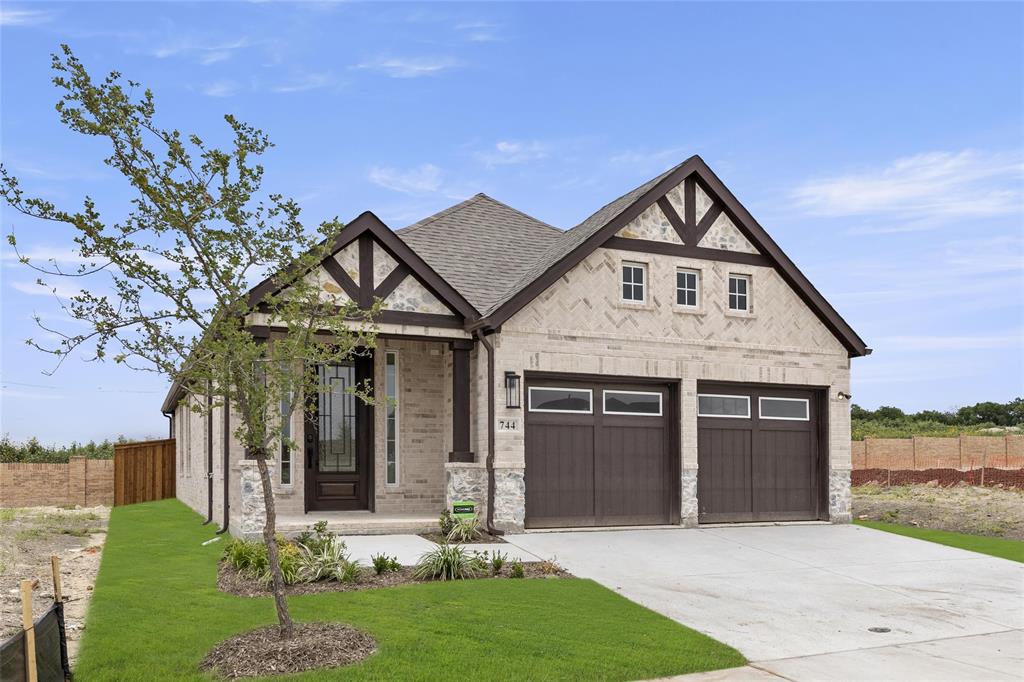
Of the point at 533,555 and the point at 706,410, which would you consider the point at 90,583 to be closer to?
the point at 533,555

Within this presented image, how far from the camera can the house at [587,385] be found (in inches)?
594

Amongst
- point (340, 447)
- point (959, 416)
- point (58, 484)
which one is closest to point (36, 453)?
point (58, 484)

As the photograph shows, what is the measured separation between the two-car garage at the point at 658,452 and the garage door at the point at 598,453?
0.06 ft

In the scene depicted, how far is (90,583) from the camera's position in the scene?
37.9ft

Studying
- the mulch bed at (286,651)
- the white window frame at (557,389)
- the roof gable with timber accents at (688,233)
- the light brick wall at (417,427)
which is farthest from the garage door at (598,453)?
the mulch bed at (286,651)

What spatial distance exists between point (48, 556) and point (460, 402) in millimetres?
7228

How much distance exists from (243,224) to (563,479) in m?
9.24

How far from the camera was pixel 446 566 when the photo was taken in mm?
11320

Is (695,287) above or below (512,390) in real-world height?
above

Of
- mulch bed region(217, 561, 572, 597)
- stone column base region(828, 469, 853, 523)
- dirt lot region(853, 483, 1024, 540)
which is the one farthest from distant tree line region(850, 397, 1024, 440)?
mulch bed region(217, 561, 572, 597)

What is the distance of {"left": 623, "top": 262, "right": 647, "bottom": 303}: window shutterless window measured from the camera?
16609 millimetres

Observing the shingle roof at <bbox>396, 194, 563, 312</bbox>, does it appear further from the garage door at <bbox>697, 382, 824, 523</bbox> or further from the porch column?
the garage door at <bbox>697, 382, 824, 523</bbox>

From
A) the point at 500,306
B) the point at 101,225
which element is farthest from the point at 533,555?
the point at 101,225

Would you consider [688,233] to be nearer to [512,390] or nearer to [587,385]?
[587,385]
